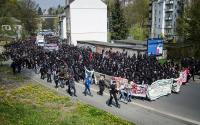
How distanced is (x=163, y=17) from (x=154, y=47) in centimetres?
5294

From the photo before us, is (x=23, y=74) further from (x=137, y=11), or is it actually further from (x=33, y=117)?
(x=137, y=11)

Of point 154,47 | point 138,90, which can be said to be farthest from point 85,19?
point 138,90

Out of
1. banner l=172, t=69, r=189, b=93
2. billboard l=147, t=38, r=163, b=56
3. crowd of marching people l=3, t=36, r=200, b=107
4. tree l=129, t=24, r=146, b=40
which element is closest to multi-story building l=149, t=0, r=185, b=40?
tree l=129, t=24, r=146, b=40

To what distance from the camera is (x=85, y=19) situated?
6975 cm

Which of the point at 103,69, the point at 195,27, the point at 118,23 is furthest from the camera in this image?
the point at 118,23

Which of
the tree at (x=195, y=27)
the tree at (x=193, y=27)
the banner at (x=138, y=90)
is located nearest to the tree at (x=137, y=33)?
the tree at (x=193, y=27)

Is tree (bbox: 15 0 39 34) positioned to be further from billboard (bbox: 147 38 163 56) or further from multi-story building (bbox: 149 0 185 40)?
billboard (bbox: 147 38 163 56)

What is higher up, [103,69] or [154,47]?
[154,47]

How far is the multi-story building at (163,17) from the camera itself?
82.3 metres

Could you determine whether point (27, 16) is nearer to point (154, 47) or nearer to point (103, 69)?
point (154, 47)

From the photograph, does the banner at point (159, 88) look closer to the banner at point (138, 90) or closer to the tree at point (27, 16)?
the banner at point (138, 90)

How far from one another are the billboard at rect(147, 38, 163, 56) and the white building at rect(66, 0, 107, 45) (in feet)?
114

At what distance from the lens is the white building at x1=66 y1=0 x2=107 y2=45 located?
6944 centimetres

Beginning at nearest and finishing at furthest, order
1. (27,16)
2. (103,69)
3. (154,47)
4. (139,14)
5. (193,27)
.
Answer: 1. (103,69)
2. (154,47)
3. (193,27)
4. (27,16)
5. (139,14)
